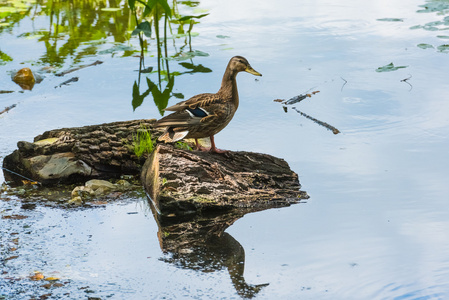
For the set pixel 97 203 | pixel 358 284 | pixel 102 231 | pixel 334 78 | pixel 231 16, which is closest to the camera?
pixel 358 284

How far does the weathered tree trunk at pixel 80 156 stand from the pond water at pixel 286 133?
0.56 m

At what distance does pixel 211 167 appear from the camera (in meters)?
5.48

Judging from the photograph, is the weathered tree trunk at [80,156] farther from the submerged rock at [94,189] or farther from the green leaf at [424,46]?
the green leaf at [424,46]

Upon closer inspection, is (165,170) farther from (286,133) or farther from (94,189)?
(286,133)

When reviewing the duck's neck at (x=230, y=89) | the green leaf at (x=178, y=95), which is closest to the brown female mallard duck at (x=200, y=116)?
the duck's neck at (x=230, y=89)

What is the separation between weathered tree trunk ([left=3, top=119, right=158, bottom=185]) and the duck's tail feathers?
0.29 meters

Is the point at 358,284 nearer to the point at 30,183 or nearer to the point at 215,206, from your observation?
the point at 215,206

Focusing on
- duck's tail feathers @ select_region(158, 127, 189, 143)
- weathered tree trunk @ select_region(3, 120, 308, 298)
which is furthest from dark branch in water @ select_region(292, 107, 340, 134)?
duck's tail feathers @ select_region(158, 127, 189, 143)

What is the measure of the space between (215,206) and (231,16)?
634cm

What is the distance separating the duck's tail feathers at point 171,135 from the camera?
568cm

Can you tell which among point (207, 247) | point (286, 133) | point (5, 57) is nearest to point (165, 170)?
point (207, 247)

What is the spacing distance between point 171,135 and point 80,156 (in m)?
0.81

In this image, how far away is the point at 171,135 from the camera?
228 inches

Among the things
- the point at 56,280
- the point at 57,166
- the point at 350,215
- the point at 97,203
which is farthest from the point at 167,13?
the point at 56,280
